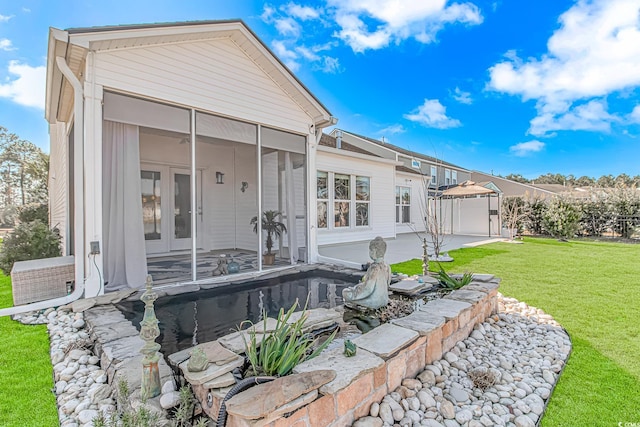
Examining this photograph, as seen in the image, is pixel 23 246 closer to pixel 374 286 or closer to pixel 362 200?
pixel 374 286

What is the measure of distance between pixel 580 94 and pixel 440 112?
6832 millimetres

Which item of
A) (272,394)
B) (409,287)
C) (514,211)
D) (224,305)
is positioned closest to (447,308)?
(409,287)

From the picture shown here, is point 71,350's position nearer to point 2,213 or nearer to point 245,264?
point 245,264

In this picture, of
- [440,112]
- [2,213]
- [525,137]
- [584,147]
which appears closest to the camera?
[440,112]

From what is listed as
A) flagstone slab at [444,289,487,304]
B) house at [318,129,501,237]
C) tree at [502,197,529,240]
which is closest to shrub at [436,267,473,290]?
flagstone slab at [444,289,487,304]

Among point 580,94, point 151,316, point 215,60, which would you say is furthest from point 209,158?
point 580,94

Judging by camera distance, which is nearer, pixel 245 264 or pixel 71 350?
pixel 71 350

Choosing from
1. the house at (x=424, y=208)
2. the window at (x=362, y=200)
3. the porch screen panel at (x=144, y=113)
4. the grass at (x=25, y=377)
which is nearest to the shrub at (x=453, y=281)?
the grass at (x=25, y=377)

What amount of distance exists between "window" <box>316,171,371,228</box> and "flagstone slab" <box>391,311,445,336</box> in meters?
7.03

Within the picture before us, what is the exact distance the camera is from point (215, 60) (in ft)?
17.6

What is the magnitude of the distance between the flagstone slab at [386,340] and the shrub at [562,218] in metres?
13.1

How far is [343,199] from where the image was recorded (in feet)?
34.1

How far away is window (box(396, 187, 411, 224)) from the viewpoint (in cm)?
1355

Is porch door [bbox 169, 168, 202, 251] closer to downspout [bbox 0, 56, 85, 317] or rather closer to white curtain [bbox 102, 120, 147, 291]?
white curtain [bbox 102, 120, 147, 291]
